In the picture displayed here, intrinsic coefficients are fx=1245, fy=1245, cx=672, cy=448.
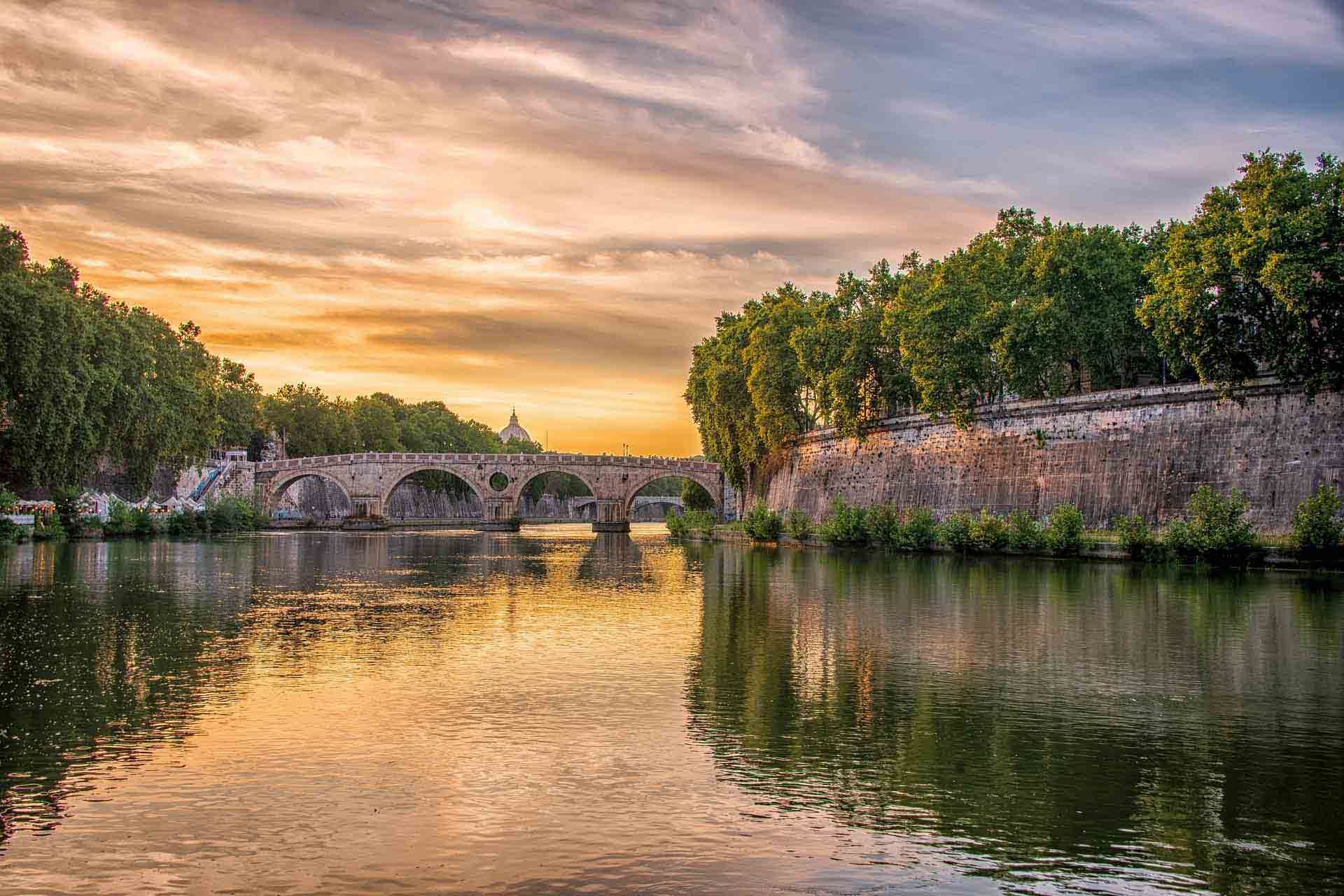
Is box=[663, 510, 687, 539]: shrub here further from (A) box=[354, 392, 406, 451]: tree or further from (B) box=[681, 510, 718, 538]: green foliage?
(A) box=[354, 392, 406, 451]: tree

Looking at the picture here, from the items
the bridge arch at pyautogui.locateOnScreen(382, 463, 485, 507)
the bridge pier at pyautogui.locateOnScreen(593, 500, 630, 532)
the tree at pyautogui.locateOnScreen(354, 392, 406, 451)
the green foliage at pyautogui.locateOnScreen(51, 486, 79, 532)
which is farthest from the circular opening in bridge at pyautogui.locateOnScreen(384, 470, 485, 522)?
the green foliage at pyautogui.locateOnScreen(51, 486, 79, 532)

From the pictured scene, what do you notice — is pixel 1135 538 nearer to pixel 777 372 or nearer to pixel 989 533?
pixel 989 533

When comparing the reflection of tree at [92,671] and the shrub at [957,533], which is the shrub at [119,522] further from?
the shrub at [957,533]

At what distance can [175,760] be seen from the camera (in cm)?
1021

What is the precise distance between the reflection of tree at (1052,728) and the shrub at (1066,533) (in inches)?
625

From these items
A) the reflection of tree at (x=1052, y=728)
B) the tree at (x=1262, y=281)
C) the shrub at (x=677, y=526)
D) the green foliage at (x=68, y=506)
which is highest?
the tree at (x=1262, y=281)

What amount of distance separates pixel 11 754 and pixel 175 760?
4.71ft

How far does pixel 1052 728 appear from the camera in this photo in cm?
1186

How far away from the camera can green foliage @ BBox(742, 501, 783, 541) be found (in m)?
57.4

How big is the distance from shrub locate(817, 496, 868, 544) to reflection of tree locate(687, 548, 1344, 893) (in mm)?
25334

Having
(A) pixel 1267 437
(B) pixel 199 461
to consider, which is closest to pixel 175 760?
(A) pixel 1267 437

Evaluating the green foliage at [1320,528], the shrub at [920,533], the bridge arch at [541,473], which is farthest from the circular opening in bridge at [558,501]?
the green foliage at [1320,528]

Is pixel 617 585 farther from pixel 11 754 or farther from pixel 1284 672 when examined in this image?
pixel 11 754

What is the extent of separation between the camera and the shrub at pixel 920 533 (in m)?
44.6
